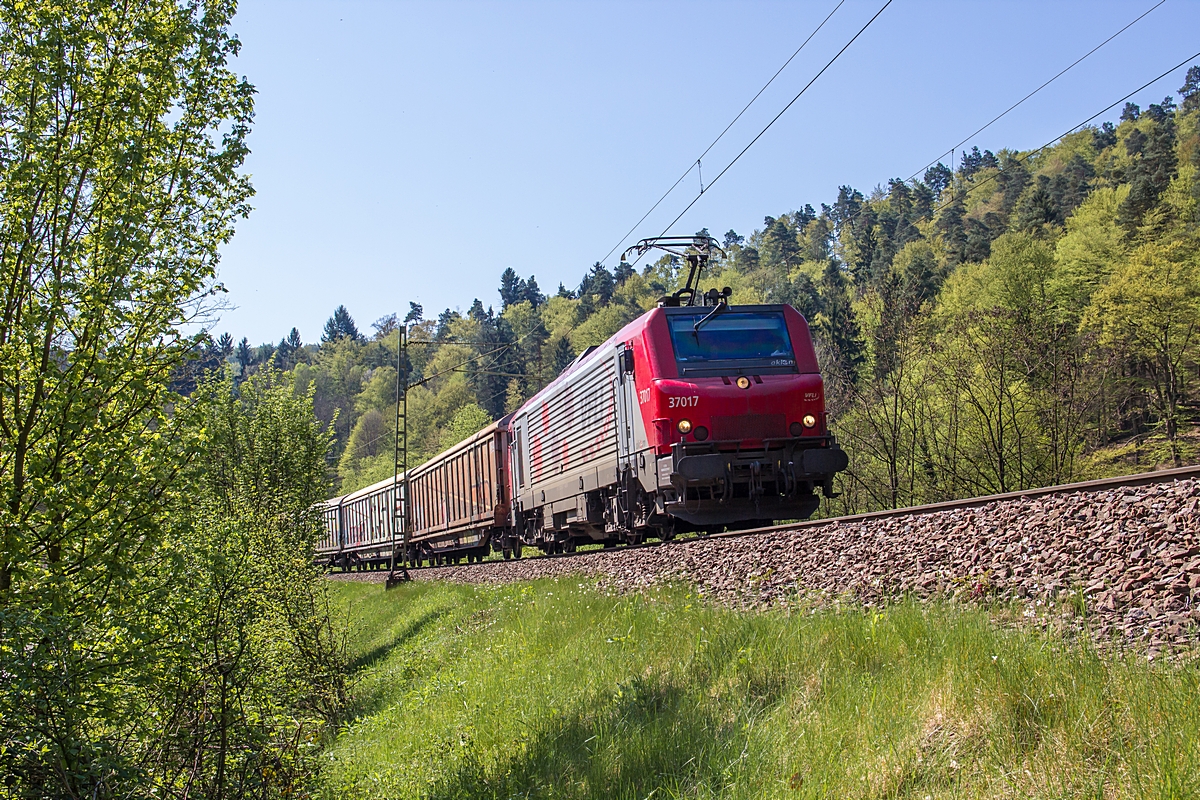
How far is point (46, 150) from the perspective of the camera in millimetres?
7414

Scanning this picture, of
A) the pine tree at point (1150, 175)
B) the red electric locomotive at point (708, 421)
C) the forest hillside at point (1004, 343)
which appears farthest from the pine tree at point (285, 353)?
the red electric locomotive at point (708, 421)

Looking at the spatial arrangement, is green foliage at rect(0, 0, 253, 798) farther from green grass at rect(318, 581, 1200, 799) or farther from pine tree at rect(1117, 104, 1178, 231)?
pine tree at rect(1117, 104, 1178, 231)

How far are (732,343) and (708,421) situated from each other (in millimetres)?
1498

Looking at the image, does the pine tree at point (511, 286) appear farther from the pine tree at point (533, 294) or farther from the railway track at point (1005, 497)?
the railway track at point (1005, 497)

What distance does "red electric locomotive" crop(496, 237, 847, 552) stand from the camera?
12320 millimetres

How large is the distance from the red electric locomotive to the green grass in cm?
278

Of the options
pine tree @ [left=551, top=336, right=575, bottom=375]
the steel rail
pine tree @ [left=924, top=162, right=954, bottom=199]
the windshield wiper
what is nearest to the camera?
the steel rail

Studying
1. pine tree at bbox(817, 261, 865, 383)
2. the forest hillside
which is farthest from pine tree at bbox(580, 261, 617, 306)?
pine tree at bbox(817, 261, 865, 383)

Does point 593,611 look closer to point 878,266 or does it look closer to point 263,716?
point 263,716

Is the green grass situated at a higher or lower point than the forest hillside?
lower

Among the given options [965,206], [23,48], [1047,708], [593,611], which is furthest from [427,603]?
[965,206]

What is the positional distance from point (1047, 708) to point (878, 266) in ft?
272

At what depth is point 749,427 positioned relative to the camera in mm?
12523

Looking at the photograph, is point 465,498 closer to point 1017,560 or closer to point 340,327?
point 1017,560
